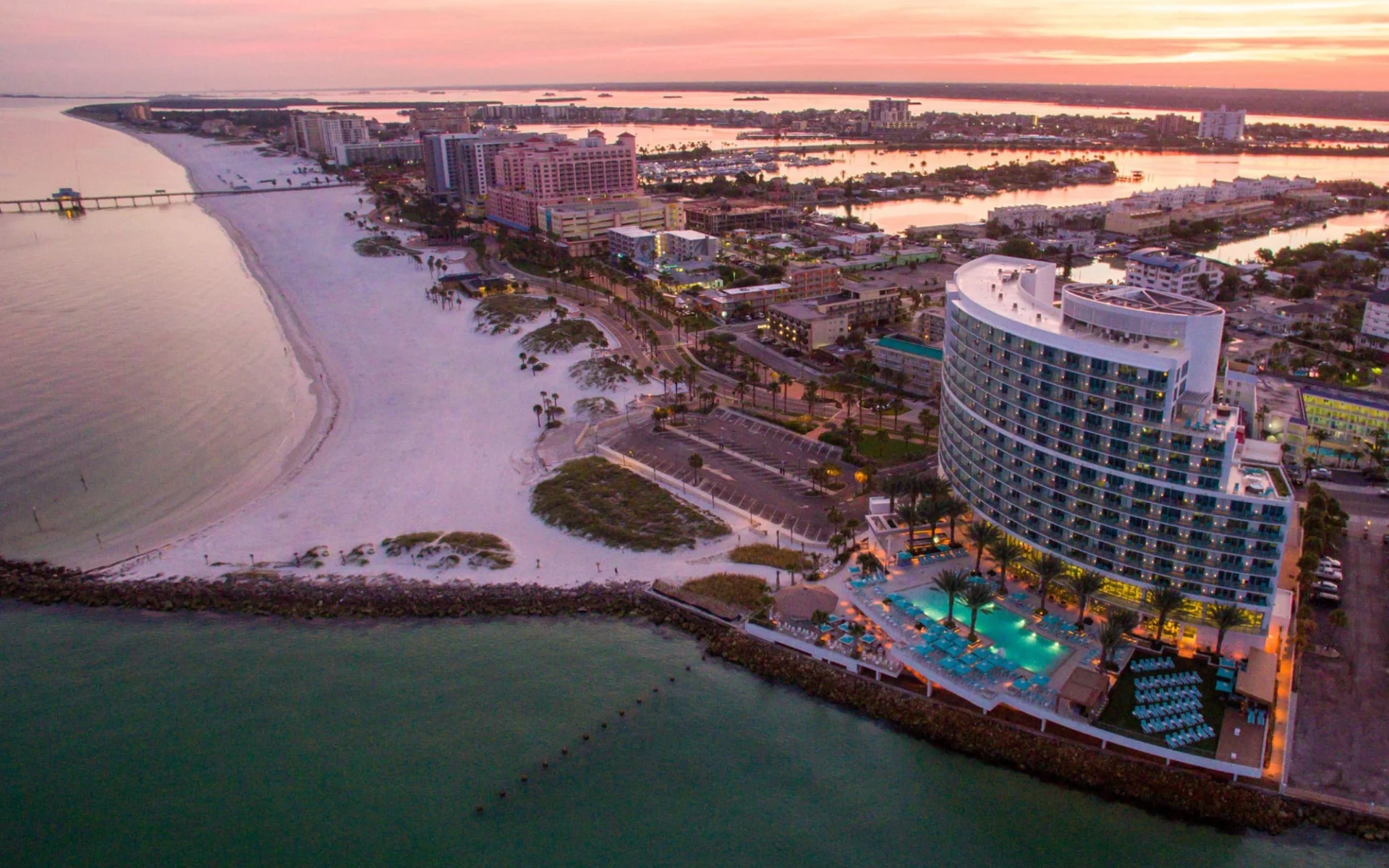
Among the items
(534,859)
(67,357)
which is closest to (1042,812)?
(534,859)

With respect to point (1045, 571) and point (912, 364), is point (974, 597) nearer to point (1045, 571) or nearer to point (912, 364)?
point (1045, 571)

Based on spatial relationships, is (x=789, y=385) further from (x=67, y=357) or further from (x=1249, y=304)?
(x=67, y=357)

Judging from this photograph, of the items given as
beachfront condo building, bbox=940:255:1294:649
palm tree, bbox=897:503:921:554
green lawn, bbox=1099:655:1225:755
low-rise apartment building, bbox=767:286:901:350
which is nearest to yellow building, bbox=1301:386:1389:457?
beachfront condo building, bbox=940:255:1294:649

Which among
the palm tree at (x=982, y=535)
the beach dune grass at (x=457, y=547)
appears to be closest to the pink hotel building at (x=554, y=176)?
the beach dune grass at (x=457, y=547)

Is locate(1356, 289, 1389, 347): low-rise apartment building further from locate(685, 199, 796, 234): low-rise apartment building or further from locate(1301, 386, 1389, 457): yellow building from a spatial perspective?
locate(685, 199, 796, 234): low-rise apartment building

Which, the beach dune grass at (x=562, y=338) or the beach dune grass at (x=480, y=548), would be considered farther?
the beach dune grass at (x=562, y=338)

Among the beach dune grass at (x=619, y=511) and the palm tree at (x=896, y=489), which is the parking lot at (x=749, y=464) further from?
the palm tree at (x=896, y=489)

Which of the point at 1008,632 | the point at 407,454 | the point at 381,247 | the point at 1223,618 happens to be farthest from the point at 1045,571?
the point at 381,247
